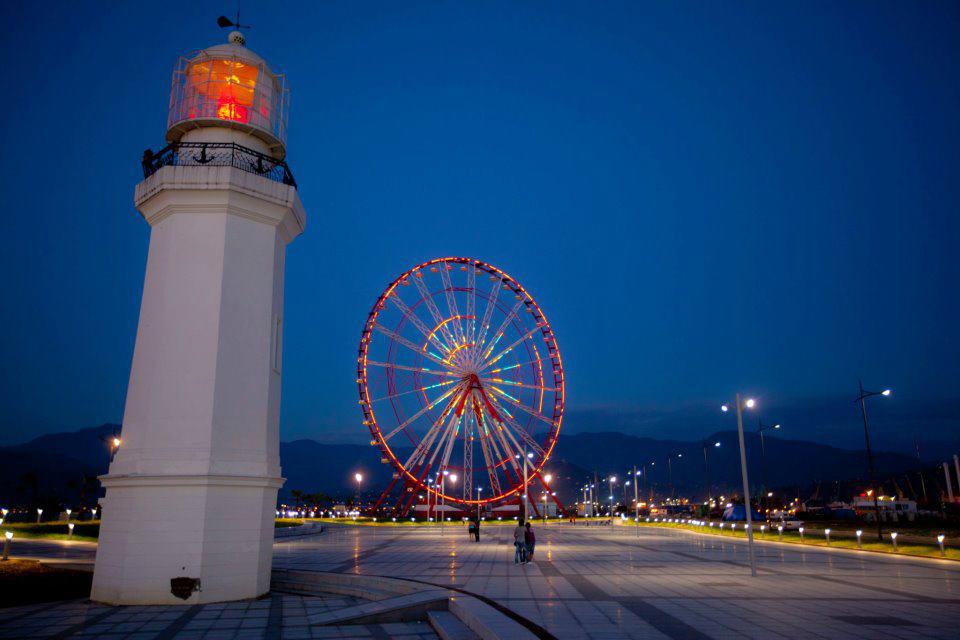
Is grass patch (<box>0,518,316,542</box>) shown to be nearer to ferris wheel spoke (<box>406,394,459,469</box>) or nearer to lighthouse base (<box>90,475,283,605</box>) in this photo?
ferris wheel spoke (<box>406,394,459,469</box>)

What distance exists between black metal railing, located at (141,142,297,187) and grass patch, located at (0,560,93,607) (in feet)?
28.9

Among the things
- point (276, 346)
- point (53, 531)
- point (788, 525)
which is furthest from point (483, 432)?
point (276, 346)

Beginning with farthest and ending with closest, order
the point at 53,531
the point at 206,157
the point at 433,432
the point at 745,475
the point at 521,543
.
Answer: the point at 433,432
the point at 53,531
the point at 521,543
the point at 745,475
the point at 206,157

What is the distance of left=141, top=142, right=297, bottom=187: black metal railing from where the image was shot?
14.4 m

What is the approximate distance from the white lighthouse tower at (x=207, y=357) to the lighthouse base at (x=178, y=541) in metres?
0.02

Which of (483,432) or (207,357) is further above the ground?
(483,432)

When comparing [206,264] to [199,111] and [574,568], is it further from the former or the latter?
[574,568]

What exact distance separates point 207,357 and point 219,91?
587 cm

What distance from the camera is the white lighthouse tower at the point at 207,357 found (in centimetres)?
1266

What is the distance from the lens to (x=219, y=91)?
48.4 feet

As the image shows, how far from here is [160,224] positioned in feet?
47.8

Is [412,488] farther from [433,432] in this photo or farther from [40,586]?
[40,586]

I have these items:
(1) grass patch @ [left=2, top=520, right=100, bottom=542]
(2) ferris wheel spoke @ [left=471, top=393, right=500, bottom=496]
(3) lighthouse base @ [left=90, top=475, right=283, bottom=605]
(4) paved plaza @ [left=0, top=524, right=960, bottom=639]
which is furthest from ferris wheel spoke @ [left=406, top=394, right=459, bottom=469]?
(3) lighthouse base @ [left=90, top=475, right=283, bottom=605]

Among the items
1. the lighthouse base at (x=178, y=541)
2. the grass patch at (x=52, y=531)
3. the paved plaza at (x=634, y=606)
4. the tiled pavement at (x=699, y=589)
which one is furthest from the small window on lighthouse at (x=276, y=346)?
the grass patch at (x=52, y=531)
